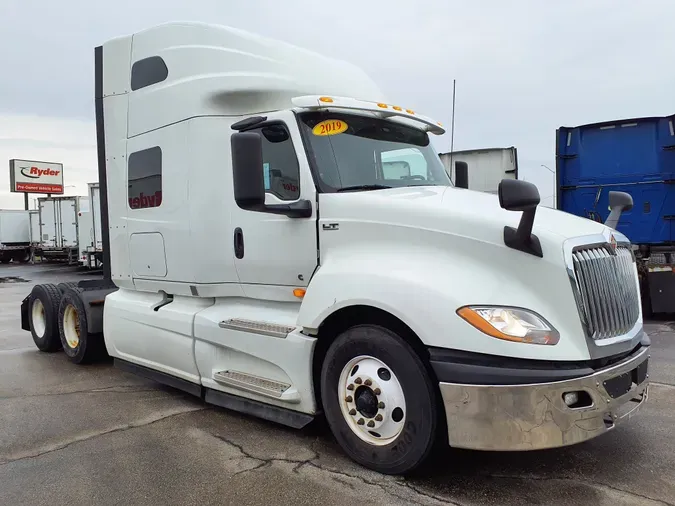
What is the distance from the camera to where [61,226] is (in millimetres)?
26719

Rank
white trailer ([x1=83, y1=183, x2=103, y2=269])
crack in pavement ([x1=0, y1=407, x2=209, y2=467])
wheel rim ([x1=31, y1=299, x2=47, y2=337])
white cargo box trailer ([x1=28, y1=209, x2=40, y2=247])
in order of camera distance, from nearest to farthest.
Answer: crack in pavement ([x1=0, y1=407, x2=209, y2=467]) → wheel rim ([x1=31, y1=299, x2=47, y2=337]) → white trailer ([x1=83, y1=183, x2=103, y2=269]) → white cargo box trailer ([x1=28, y1=209, x2=40, y2=247])

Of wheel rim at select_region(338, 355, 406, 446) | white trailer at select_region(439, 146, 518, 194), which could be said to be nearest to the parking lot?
wheel rim at select_region(338, 355, 406, 446)

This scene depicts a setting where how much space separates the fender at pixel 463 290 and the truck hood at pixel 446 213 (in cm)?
8

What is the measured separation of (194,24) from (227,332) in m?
2.67

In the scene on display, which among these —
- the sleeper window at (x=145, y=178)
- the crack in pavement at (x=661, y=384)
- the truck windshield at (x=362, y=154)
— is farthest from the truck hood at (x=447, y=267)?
the crack in pavement at (x=661, y=384)

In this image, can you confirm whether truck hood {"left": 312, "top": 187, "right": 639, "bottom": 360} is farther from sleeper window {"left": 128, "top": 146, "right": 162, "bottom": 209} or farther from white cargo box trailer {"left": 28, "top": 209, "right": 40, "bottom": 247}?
white cargo box trailer {"left": 28, "top": 209, "right": 40, "bottom": 247}

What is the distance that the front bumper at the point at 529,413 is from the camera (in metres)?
3.13

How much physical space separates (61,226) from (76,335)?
2176 centimetres

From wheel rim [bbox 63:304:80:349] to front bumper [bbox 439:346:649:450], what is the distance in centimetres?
537

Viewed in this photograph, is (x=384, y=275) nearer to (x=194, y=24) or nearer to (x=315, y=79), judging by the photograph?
(x=315, y=79)

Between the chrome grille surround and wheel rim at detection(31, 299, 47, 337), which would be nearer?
the chrome grille surround

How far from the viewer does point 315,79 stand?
5.05 meters

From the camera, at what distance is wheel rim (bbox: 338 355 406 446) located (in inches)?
141

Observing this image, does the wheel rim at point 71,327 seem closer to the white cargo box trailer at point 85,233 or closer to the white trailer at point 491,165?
the white trailer at point 491,165
